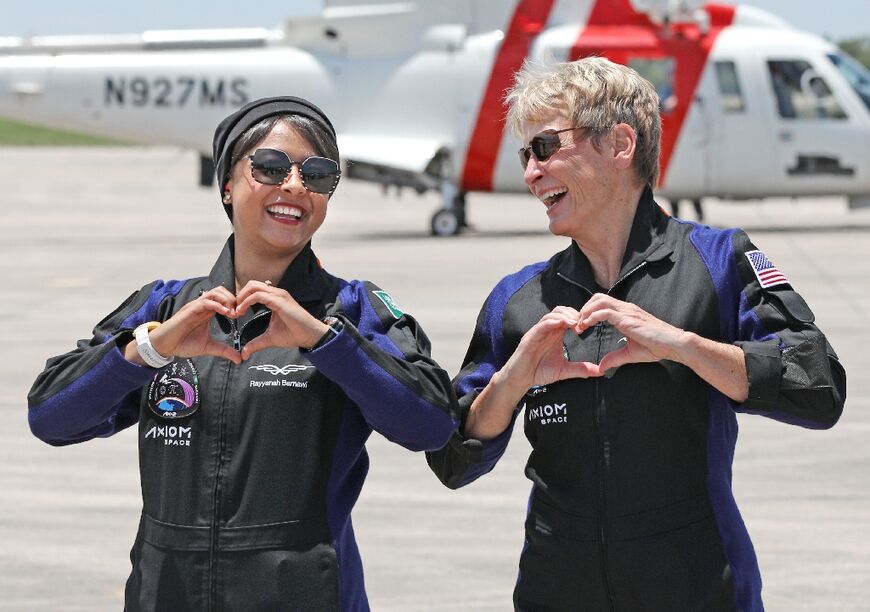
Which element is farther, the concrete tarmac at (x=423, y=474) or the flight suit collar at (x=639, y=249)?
the concrete tarmac at (x=423, y=474)

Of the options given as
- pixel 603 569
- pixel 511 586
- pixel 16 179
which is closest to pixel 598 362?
pixel 603 569

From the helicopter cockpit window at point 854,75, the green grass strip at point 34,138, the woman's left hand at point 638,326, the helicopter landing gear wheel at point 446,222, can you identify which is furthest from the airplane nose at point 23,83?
the green grass strip at point 34,138

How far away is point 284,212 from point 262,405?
0.38m

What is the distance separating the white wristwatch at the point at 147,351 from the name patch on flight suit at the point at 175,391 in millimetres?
106

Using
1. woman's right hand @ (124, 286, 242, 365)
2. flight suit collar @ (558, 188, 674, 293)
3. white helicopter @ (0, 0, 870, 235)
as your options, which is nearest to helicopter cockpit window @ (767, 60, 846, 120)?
white helicopter @ (0, 0, 870, 235)

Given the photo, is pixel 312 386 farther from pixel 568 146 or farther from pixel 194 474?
pixel 568 146

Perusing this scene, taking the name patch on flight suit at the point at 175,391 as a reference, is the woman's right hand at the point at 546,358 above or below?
above

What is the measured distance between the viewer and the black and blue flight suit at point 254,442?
9.18ft

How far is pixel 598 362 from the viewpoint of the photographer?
2902 millimetres

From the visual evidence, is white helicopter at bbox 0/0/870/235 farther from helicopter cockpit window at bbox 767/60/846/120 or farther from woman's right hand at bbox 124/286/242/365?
woman's right hand at bbox 124/286/242/365

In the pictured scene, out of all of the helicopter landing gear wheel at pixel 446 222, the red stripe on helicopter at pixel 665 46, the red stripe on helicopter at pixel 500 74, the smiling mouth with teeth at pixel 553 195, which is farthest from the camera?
the helicopter landing gear wheel at pixel 446 222

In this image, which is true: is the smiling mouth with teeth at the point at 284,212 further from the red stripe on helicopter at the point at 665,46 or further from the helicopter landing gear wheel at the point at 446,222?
the helicopter landing gear wheel at the point at 446,222

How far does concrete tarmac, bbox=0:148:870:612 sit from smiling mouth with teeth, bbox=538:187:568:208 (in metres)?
2.74

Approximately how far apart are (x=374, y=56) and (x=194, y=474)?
1795 cm
